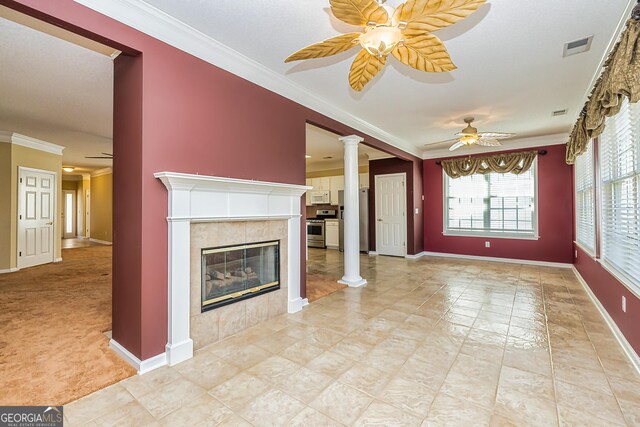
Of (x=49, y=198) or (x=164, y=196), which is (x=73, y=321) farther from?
(x=49, y=198)

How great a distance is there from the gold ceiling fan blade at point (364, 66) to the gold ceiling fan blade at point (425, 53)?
0.40 feet

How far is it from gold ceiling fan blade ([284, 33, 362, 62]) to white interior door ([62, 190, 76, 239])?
13201 millimetres

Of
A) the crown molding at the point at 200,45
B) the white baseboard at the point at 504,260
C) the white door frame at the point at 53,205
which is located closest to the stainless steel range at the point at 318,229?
the white baseboard at the point at 504,260

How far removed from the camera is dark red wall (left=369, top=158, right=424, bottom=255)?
6.75 m

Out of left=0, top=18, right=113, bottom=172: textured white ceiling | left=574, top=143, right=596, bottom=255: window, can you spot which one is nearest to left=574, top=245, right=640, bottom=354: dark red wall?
left=574, top=143, right=596, bottom=255: window

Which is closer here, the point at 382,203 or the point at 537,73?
the point at 537,73

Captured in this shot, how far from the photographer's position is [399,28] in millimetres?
1680

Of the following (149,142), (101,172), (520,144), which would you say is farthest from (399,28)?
(101,172)

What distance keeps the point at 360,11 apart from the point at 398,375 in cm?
225

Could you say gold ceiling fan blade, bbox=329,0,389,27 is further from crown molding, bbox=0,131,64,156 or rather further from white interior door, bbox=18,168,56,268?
white interior door, bbox=18,168,56,268

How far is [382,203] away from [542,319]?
448 cm

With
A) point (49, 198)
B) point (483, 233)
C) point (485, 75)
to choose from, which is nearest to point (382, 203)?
point (483, 233)

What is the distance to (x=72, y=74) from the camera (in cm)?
301

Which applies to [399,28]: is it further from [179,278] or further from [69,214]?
[69,214]
